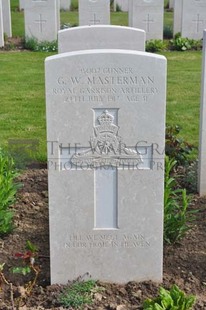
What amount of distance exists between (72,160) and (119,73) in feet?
2.07

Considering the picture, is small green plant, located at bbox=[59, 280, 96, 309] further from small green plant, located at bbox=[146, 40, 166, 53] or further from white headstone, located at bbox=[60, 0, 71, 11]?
white headstone, located at bbox=[60, 0, 71, 11]

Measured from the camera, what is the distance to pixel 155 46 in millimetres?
13633

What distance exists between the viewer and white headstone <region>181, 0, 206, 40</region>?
14219 millimetres

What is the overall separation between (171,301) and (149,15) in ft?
36.8

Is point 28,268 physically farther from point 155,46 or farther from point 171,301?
point 155,46

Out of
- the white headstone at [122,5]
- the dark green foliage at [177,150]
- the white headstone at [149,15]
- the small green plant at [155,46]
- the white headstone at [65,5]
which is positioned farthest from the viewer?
the white headstone at [122,5]

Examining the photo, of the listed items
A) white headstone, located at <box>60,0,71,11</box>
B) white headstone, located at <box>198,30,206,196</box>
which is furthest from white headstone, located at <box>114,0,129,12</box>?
white headstone, located at <box>198,30,206,196</box>

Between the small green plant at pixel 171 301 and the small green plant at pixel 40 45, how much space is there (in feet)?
34.0

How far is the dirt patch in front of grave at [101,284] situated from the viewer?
402 cm

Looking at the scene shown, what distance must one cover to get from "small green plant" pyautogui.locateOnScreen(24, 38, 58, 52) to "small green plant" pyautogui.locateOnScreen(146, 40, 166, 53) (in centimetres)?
201

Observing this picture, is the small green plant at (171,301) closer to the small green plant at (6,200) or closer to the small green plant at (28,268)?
the small green plant at (28,268)

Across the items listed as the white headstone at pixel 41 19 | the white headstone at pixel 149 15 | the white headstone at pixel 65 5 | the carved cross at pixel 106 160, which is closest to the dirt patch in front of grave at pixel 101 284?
the carved cross at pixel 106 160

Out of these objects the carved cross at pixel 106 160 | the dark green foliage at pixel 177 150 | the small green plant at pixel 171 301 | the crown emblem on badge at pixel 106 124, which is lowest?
the small green plant at pixel 171 301

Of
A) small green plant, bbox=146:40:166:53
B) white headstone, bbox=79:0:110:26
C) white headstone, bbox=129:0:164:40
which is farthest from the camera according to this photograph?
white headstone, bbox=79:0:110:26
